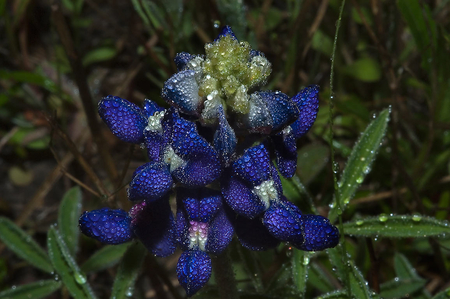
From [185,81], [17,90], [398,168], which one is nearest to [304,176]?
[398,168]

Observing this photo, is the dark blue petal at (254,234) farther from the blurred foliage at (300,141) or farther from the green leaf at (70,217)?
the green leaf at (70,217)

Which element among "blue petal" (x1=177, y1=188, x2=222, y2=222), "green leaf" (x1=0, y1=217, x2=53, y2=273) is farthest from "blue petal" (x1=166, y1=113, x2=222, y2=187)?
"green leaf" (x1=0, y1=217, x2=53, y2=273)

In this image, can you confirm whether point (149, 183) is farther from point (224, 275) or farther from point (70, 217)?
point (70, 217)

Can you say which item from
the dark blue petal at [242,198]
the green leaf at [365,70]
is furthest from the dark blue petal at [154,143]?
the green leaf at [365,70]

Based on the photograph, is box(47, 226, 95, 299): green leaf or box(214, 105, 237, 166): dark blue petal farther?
box(47, 226, 95, 299): green leaf

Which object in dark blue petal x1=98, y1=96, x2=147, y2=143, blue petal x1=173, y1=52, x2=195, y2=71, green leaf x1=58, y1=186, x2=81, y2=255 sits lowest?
green leaf x1=58, y1=186, x2=81, y2=255

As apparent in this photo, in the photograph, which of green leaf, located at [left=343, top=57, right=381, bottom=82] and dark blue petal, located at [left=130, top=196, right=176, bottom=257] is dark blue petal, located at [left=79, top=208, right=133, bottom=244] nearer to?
dark blue petal, located at [left=130, top=196, right=176, bottom=257]

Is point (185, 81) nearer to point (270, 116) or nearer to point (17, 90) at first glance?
point (270, 116)
